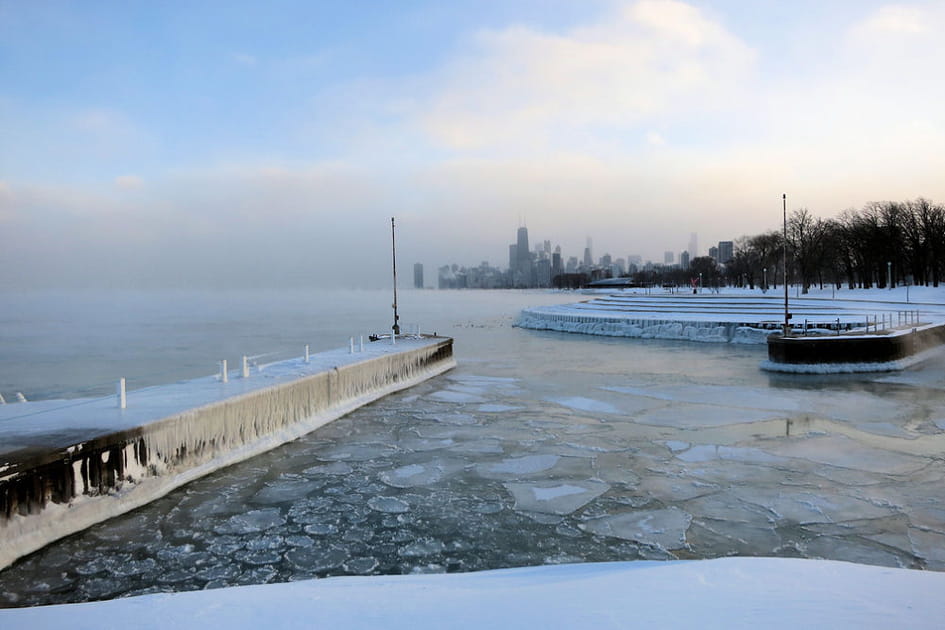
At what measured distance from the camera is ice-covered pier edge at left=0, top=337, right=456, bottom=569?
26.3 feet

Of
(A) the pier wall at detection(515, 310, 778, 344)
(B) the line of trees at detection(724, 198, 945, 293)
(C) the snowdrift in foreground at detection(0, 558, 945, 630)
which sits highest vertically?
(B) the line of trees at detection(724, 198, 945, 293)

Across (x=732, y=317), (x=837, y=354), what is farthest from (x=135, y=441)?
(x=732, y=317)

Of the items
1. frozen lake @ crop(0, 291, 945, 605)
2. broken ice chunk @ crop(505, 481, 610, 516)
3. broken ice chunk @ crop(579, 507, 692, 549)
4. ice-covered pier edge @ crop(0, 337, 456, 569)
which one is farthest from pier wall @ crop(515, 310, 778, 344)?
broken ice chunk @ crop(579, 507, 692, 549)

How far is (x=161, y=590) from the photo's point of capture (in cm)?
660

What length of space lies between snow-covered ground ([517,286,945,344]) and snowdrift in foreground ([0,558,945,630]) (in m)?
33.3

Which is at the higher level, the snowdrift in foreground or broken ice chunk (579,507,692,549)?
the snowdrift in foreground

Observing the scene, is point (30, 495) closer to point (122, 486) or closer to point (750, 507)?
point (122, 486)

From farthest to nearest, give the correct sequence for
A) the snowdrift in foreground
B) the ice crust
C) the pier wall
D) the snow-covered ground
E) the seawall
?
1. the pier wall
2. the snow-covered ground
3. the seawall
4. the ice crust
5. the snowdrift in foreground

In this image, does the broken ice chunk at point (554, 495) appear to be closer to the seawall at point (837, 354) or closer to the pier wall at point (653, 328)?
the seawall at point (837, 354)

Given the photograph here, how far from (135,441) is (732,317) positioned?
47.6 m

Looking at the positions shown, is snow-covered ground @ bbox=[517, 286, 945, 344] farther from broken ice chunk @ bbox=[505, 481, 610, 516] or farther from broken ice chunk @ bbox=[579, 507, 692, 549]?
broken ice chunk @ bbox=[579, 507, 692, 549]

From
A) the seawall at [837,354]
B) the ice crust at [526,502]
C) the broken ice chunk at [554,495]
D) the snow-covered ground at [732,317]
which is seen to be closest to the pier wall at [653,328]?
the snow-covered ground at [732,317]

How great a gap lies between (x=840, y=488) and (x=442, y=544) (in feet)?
22.4

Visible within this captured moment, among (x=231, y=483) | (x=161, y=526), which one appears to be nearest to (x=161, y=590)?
(x=161, y=526)
